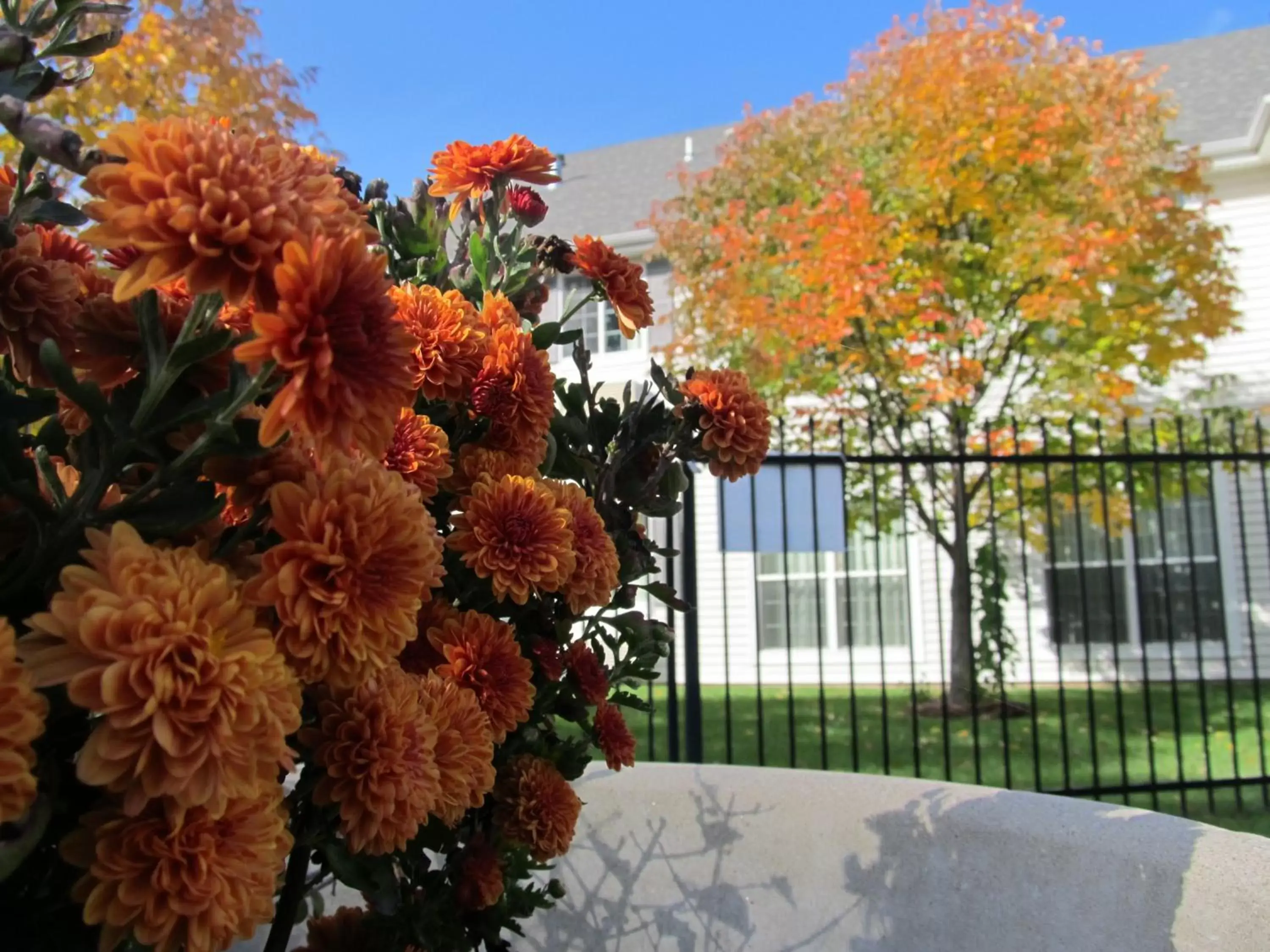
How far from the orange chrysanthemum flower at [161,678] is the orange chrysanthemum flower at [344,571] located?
0.04 meters

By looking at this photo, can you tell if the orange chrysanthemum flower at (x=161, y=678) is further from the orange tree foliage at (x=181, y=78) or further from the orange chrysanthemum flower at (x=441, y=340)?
the orange tree foliage at (x=181, y=78)

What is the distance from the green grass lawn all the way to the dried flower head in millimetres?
2816

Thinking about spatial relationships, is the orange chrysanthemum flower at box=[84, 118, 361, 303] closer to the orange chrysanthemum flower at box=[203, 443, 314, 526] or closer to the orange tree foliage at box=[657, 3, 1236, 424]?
the orange chrysanthemum flower at box=[203, 443, 314, 526]

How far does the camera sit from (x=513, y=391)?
1.01 meters

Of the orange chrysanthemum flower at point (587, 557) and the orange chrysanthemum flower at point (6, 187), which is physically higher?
the orange chrysanthemum flower at point (6, 187)

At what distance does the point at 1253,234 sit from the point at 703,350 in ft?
22.3

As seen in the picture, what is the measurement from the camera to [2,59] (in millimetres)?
663

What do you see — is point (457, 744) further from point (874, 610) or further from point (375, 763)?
point (874, 610)

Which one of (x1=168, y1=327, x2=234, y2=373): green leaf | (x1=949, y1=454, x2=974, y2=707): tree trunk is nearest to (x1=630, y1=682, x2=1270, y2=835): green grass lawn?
(x1=949, y1=454, x2=974, y2=707): tree trunk

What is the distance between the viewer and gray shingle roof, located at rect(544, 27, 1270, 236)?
1245 centimetres

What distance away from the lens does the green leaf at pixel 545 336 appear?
46.1 inches

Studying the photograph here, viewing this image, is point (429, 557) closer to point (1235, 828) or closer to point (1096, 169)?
point (1235, 828)

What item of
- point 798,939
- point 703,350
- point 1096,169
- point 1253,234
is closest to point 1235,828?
point 798,939

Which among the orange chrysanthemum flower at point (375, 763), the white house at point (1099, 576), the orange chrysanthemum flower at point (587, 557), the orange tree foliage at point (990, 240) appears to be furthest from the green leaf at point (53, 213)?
the white house at point (1099, 576)
